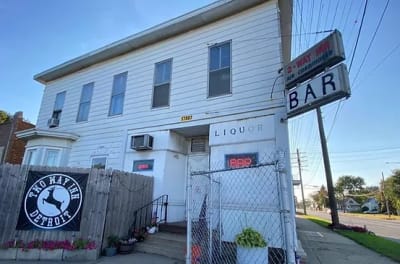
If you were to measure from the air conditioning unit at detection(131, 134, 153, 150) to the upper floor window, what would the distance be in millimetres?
5204

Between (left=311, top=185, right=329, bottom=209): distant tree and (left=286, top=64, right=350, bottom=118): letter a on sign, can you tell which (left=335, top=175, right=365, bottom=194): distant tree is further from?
(left=286, top=64, right=350, bottom=118): letter a on sign

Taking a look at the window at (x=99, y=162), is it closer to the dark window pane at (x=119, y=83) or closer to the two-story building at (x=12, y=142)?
the dark window pane at (x=119, y=83)

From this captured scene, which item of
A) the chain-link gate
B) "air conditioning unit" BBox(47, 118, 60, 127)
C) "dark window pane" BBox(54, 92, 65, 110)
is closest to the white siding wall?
"air conditioning unit" BBox(47, 118, 60, 127)

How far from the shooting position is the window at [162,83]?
806cm

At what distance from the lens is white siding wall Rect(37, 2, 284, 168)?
6.48 metres

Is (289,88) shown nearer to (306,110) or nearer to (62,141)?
(306,110)

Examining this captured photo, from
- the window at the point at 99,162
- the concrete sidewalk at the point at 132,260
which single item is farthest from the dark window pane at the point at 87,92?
the concrete sidewalk at the point at 132,260

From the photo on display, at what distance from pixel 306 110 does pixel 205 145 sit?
12.3 feet

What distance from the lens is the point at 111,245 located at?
573 cm

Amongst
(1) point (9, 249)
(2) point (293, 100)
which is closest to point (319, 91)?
(2) point (293, 100)

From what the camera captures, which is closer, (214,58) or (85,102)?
(214,58)

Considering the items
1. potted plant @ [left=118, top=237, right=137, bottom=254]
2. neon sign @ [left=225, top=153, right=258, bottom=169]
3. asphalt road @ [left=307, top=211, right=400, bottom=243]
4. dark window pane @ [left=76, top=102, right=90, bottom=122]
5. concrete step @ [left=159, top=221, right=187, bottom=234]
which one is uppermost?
dark window pane @ [left=76, top=102, right=90, bottom=122]

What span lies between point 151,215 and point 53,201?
2770 mm

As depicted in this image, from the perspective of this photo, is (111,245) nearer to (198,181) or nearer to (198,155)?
(198,181)
